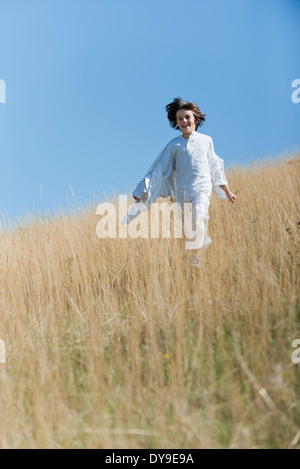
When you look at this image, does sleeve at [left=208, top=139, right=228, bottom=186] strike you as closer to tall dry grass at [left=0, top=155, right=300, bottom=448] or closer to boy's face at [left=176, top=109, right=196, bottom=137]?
boy's face at [left=176, top=109, right=196, bottom=137]

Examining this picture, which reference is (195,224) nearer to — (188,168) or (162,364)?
(188,168)

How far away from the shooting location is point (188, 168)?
3879 mm

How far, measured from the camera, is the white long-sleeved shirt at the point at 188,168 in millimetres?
3834

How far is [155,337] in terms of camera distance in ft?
7.72

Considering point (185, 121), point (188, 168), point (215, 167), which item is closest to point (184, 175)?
point (188, 168)

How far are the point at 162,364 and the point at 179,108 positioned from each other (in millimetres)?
2864

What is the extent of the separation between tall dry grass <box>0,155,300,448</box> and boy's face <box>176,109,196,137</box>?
130cm

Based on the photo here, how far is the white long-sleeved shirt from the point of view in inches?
151

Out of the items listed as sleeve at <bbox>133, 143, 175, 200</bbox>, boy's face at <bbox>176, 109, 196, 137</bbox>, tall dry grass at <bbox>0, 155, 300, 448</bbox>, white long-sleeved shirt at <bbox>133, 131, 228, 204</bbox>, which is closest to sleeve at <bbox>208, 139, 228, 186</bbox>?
white long-sleeved shirt at <bbox>133, 131, 228, 204</bbox>

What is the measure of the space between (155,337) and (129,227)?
226 cm

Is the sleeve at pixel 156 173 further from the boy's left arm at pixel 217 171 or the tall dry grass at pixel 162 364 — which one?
the tall dry grass at pixel 162 364

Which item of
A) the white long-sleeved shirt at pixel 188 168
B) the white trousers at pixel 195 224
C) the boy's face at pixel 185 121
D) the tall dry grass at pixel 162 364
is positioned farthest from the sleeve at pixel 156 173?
the tall dry grass at pixel 162 364

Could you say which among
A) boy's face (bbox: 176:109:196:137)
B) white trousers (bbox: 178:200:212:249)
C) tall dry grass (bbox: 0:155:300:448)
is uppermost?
boy's face (bbox: 176:109:196:137)
